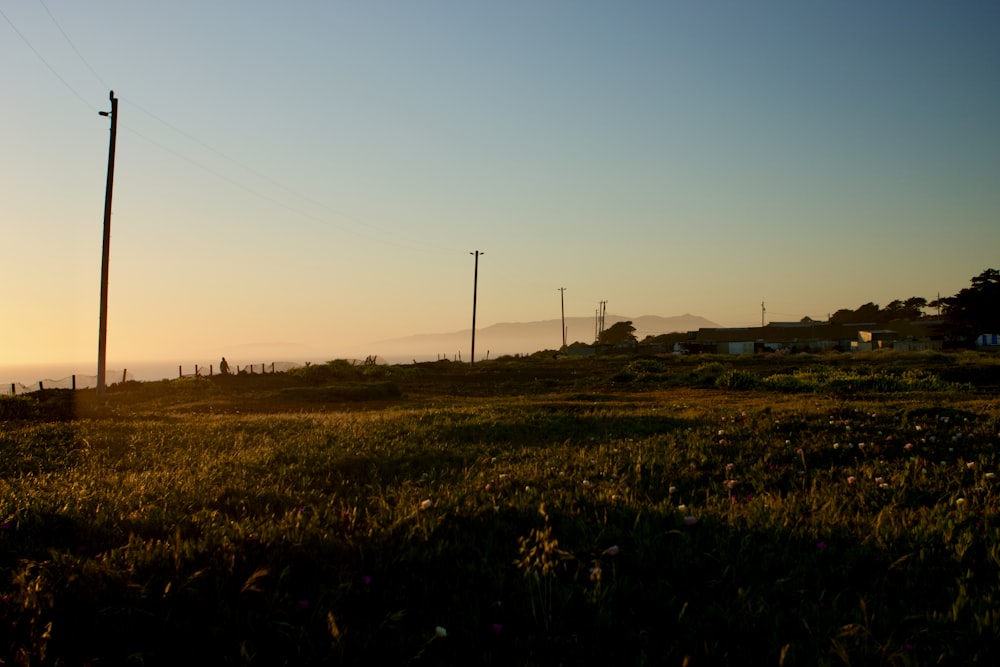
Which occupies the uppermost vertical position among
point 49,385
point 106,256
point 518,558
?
point 106,256

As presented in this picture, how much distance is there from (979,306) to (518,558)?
7430 cm

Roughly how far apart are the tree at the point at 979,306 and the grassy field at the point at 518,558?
6727 cm

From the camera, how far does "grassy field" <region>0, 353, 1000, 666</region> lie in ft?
→ 8.89

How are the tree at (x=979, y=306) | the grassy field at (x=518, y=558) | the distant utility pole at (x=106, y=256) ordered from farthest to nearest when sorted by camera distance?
the tree at (x=979, y=306) → the distant utility pole at (x=106, y=256) → the grassy field at (x=518, y=558)

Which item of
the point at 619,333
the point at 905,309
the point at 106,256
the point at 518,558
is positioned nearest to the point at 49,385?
the point at 106,256

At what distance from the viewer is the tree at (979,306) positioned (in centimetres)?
5894

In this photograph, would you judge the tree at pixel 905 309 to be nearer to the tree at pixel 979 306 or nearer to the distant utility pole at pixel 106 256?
the tree at pixel 979 306

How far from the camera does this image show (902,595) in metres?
3.20

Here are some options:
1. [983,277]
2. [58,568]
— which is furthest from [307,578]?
[983,277]

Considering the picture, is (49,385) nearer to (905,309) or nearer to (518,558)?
(518,558)

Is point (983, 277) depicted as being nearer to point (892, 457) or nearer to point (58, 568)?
point (892, 457)

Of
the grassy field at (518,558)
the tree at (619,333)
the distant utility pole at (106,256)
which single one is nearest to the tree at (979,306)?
the grassy field at (518,558)

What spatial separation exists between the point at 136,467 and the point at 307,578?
5.32 metres

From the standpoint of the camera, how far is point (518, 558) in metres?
3.61
